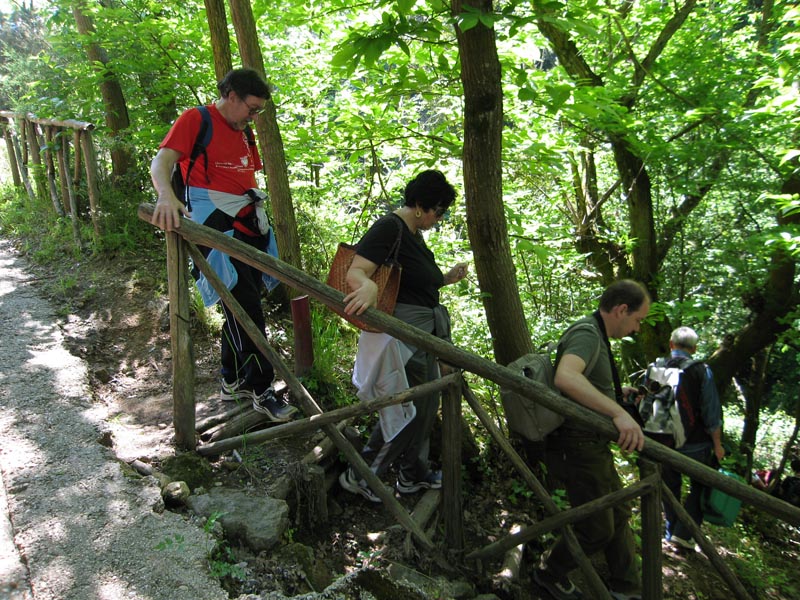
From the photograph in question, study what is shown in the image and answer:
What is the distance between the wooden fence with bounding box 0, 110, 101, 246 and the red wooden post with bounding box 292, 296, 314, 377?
3371mm

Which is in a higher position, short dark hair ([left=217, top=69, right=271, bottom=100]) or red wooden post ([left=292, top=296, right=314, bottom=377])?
short dark hair ([left=217, top=69, right=271, bottom=100])

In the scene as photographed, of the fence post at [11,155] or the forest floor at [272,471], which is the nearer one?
the forest floor at [272,471]

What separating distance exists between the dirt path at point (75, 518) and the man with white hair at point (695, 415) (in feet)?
12.9

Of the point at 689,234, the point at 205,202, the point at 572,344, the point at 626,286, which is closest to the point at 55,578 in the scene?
the point at 205,202

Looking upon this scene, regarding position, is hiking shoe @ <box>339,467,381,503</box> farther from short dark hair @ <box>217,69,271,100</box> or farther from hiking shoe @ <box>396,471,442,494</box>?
short dark hair @ <box>217,69,271,100</box>

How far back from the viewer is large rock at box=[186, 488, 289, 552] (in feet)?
8.38

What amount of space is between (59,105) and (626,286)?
7796 mm

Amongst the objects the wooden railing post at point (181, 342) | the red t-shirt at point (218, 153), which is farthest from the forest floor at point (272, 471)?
the red t-shirt at point (218, 153)

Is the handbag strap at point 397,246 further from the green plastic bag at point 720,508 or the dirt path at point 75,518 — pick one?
the green plastic bag at point 720,508

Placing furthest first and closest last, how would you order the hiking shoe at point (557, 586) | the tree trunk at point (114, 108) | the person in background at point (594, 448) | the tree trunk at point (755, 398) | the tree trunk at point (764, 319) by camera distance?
the tree trunk at point (755, 398) < the tree trunk at point (764, 319) < the tree trunk at point (114, 108) < the hiking shoe at point (557, 586) < the person in background at point (594, 448)

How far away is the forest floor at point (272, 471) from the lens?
302 cm

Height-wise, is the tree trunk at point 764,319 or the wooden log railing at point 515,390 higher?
the wooden log railing at point 515,390

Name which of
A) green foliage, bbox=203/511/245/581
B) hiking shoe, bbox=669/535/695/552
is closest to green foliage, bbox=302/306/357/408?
green foliage, bbox=203/511/245/581

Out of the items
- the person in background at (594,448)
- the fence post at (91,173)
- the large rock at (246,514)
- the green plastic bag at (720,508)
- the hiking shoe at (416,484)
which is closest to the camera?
the large rock at (246,514)
